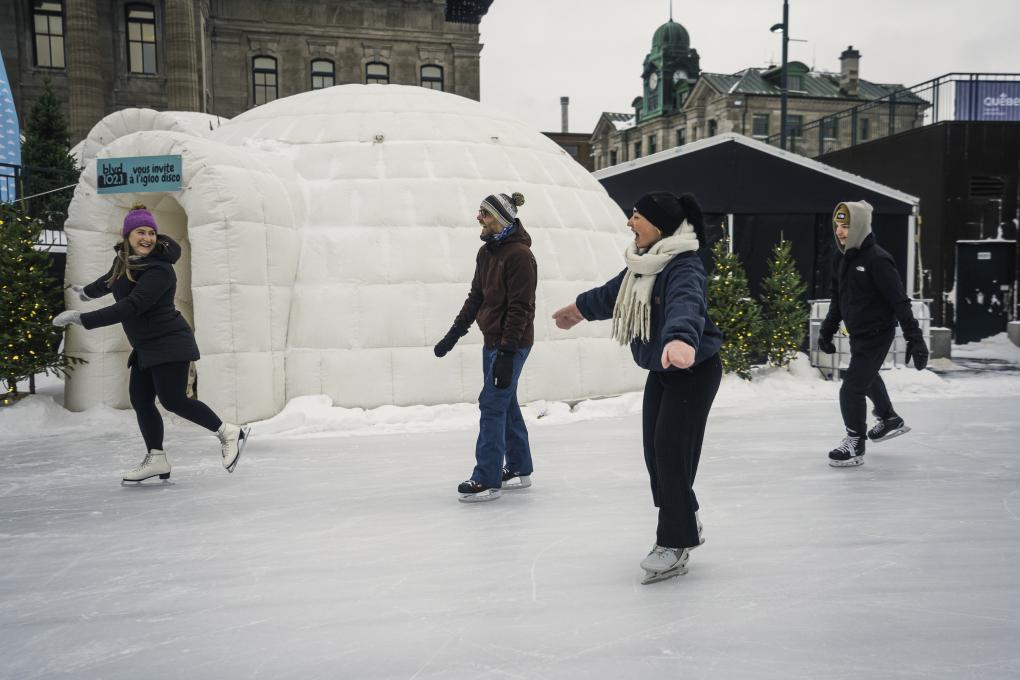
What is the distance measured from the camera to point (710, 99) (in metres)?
44.8

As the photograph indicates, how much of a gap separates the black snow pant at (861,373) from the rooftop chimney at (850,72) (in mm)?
46424

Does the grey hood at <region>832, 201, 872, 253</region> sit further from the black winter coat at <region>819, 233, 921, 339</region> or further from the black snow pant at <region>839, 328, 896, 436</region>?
the black snow pant at <region>839, 328, 896, 436</region>

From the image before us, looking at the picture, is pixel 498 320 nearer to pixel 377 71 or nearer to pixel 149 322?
pixel 149 322

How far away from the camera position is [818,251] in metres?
13.2

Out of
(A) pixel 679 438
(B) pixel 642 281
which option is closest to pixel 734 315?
(B) pixel 642 281

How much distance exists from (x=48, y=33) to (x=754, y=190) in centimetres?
2286

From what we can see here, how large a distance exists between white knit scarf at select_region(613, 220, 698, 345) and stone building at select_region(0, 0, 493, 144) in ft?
74.9

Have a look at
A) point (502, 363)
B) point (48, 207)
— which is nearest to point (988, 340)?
point (502, 363)

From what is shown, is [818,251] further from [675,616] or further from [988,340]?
[675,616]

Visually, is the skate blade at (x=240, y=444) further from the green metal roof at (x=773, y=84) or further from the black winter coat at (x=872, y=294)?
the green metal roof at (x=773, y=84)

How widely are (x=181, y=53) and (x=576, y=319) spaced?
2387cm

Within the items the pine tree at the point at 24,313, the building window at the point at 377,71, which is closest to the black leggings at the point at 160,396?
the pine tree at the point at 24,313

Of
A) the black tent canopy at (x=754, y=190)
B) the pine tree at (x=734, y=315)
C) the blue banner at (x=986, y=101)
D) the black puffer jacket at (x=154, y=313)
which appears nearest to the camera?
the black puffer jacket at (x=154, y=313)

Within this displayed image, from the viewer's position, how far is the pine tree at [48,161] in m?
12.4
